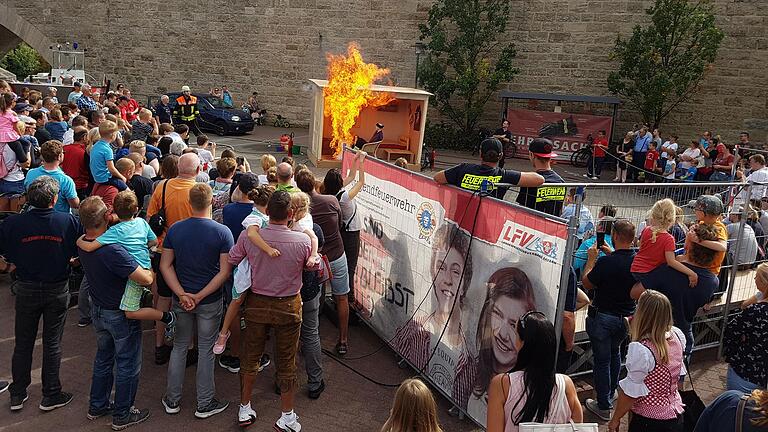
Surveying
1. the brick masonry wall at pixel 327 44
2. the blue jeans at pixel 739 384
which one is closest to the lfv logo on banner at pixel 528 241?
the blue jeans at pixel 739 384

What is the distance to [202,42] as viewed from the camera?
27.2m

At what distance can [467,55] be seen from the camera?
73.7 feet

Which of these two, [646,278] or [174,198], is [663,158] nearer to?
[646,278]

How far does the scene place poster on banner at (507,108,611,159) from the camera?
20594 millimetres

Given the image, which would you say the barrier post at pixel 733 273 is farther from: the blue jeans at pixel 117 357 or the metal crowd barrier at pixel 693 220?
the blue jeans at pixel 117 357

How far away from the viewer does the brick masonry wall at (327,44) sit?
1952 centimetres

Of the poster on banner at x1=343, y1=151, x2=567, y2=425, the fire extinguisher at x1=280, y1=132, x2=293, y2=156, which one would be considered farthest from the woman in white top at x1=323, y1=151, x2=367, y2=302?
the fire extinguisher at x1=280, y1=132, x2=293, y2=156

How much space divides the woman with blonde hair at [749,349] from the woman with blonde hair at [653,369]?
649mm

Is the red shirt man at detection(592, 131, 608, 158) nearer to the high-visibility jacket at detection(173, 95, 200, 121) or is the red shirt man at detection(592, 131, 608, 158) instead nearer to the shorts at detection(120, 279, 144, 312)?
the high-visibility jacket at detection(173, 95, 200, 121)

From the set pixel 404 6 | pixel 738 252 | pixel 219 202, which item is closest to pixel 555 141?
pixel 404 6

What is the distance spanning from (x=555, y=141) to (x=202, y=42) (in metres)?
16.1

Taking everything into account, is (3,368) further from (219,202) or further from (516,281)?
(516,281)

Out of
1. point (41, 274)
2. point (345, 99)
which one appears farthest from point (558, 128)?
point (41, 274)

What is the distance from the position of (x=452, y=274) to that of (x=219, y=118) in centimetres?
1907
